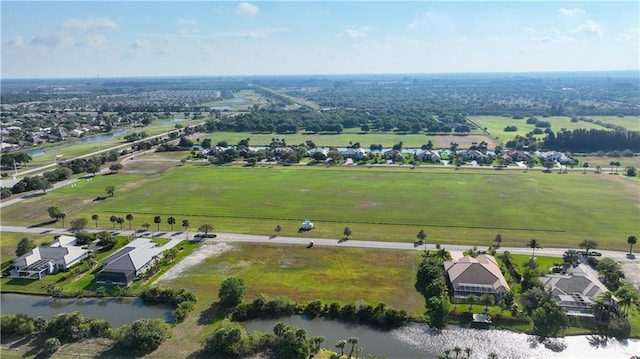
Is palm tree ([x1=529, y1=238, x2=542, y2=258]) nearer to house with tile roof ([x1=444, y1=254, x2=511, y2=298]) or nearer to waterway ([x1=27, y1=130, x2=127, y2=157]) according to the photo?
house with tile roof ([x1=444, y1=254, x2=511, y2=298])

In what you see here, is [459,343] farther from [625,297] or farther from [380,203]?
[380,203]

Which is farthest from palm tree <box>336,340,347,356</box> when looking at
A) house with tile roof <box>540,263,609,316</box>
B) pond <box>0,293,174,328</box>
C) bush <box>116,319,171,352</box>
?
house with tile roof <box>540,263,609,316</box>

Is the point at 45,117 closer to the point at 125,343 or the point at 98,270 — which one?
the point at 98,270

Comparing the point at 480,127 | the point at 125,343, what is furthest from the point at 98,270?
the point at 480,127

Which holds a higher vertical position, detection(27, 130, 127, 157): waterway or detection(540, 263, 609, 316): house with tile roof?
detection(27, 130, 127, 157): waterway

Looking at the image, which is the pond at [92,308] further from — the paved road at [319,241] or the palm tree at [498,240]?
the palm tree at [498,240]

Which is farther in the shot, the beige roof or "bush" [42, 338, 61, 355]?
the beige roof

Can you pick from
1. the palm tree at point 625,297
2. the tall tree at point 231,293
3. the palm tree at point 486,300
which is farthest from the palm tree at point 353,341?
the palm tree at point 625,297
